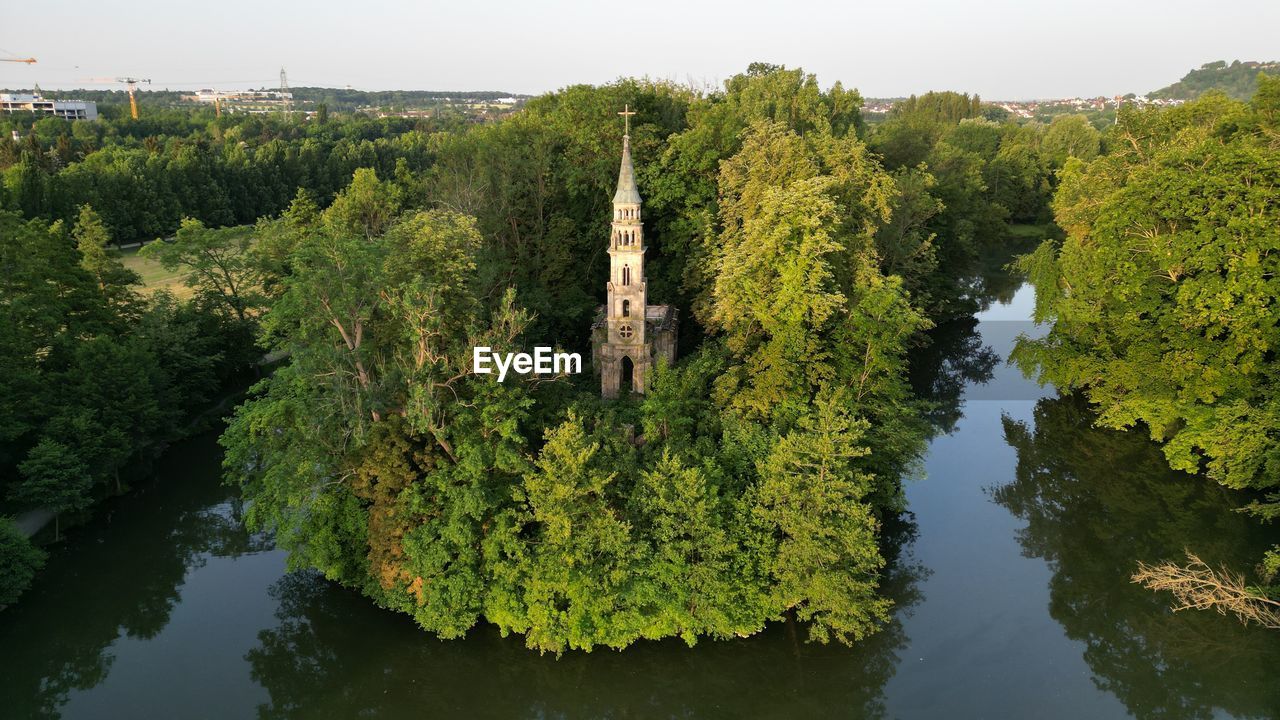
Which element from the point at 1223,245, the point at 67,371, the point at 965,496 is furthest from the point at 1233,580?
the point at 67,371

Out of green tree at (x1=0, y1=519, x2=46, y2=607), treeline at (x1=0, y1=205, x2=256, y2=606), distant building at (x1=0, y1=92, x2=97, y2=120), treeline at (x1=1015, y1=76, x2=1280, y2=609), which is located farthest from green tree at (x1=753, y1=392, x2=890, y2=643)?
distant building at (x1=0, y1=92, x2=97, y2=120)

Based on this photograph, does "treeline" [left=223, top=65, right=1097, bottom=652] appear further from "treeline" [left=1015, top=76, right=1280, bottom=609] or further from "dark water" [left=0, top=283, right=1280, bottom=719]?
"treeline" [left=1015, top=76, right=1280, bottom=609]

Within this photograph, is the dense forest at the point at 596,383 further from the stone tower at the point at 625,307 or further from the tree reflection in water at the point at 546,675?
the stone tower at the point at 625,307

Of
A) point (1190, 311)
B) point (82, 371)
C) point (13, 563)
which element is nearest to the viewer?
point (13, 563)

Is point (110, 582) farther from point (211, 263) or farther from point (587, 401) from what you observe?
point (211, 263)

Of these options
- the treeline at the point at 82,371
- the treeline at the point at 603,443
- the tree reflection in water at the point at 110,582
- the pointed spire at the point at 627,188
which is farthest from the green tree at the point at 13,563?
the pointed spire at the point at 627,188

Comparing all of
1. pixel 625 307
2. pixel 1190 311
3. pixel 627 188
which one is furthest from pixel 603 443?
pixel 1190 311
